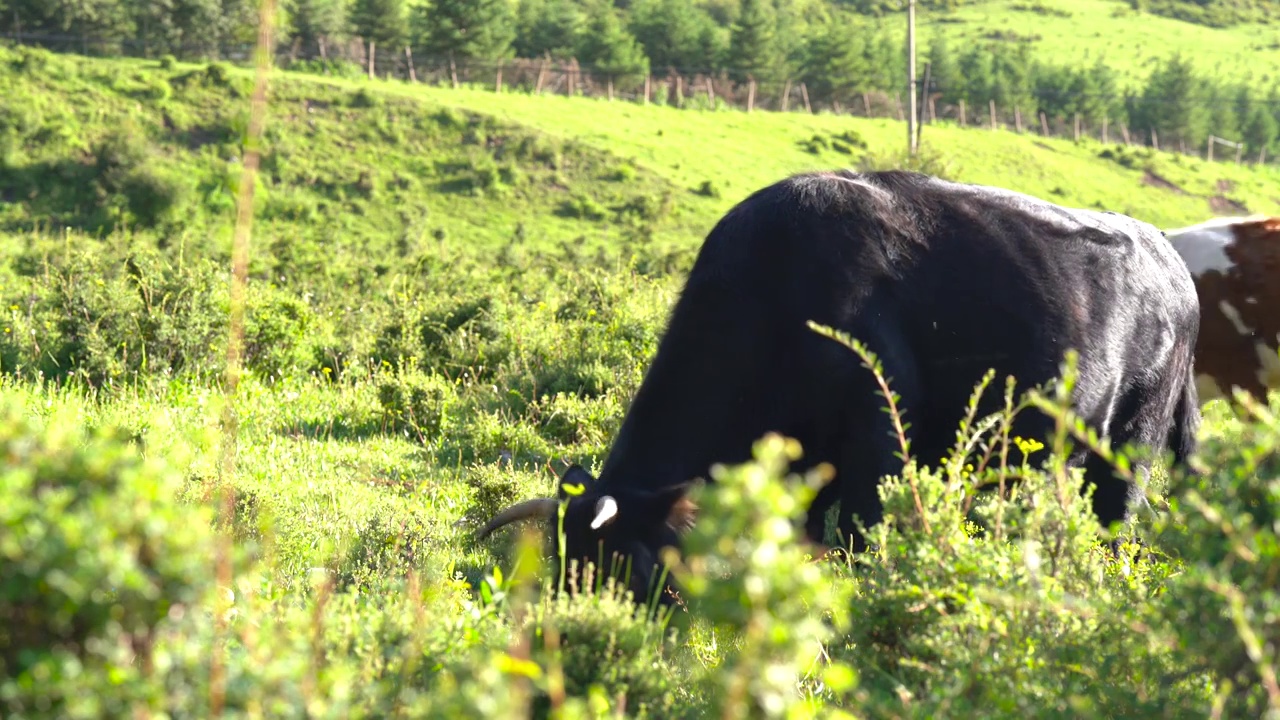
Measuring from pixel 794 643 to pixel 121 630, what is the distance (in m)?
1.18

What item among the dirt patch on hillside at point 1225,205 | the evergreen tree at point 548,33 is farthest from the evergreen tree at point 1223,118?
the evergreen tree at point 548,33

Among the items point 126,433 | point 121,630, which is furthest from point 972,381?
point 126,433

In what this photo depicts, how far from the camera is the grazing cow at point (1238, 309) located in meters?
8.51

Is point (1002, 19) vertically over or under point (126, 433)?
over

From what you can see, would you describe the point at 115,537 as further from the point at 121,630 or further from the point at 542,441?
the point at 542,441

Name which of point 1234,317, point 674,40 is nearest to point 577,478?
point 1234,317

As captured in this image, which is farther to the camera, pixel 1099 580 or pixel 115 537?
pixel 1099 580

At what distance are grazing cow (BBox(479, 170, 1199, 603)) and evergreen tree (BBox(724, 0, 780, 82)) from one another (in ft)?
226

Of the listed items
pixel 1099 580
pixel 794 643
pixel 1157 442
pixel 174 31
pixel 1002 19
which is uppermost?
pixel 1002 19

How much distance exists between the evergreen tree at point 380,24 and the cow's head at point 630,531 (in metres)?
63.9

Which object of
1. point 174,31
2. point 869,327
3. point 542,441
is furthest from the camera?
point 174,31

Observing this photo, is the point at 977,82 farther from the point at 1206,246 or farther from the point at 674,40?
the point at 1206,246

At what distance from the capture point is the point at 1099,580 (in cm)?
313

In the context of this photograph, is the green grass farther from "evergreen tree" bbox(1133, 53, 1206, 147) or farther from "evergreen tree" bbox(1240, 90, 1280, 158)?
"evergreen tree" bbox(1240, 90, 1280, 158)
